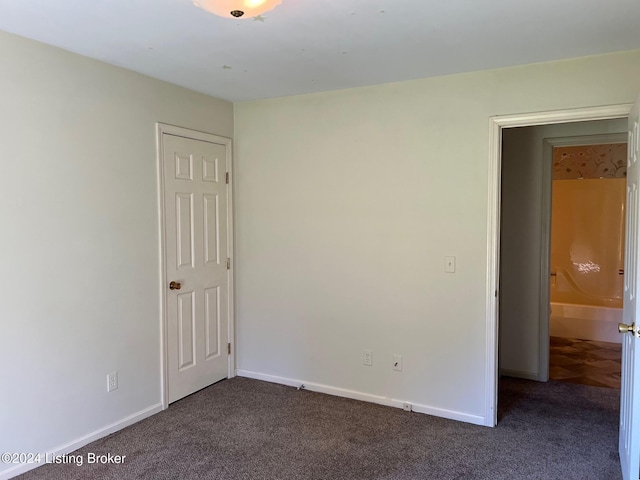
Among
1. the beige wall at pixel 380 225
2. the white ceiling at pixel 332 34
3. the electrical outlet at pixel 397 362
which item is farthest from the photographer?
the electrical outlet at pixel 397 362

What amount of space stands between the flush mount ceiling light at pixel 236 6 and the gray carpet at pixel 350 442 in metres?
2.25

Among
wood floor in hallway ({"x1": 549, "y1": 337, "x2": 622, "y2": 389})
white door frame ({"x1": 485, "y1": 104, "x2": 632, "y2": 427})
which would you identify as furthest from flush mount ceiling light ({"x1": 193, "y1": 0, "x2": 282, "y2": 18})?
wood floor in hallway ({"x1": 549, "y1": 337, "x2": 622, "y2": 389})

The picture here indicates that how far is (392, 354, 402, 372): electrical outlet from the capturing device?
3.28m

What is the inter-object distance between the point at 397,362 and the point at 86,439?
2.08 meters

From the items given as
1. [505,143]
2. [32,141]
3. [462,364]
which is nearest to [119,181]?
[32,141]

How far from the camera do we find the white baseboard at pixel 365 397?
3082 mm

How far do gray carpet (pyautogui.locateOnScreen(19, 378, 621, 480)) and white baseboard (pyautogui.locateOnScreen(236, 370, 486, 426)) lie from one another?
0.06 metres

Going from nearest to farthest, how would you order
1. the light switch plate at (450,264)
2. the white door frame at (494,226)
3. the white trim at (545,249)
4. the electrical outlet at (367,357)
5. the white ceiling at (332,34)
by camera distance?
the white ceiling at (332,34)
the white door frame at (494,226)
the light switch plate at (450,264)
the electrical outlet at (367,357)
the white trim at (545,249)

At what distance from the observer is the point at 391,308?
3.29 metres

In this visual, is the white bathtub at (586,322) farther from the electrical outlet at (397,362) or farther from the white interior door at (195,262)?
the white interior door at (195,262)

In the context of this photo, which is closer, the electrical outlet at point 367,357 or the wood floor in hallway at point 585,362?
the electrical outlet at point 367,357

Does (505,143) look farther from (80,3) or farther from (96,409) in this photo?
(96,409)

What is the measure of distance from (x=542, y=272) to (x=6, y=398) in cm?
389

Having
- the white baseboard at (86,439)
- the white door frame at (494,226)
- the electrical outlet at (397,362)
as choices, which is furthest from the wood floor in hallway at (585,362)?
the white baseboard at (86,439)
